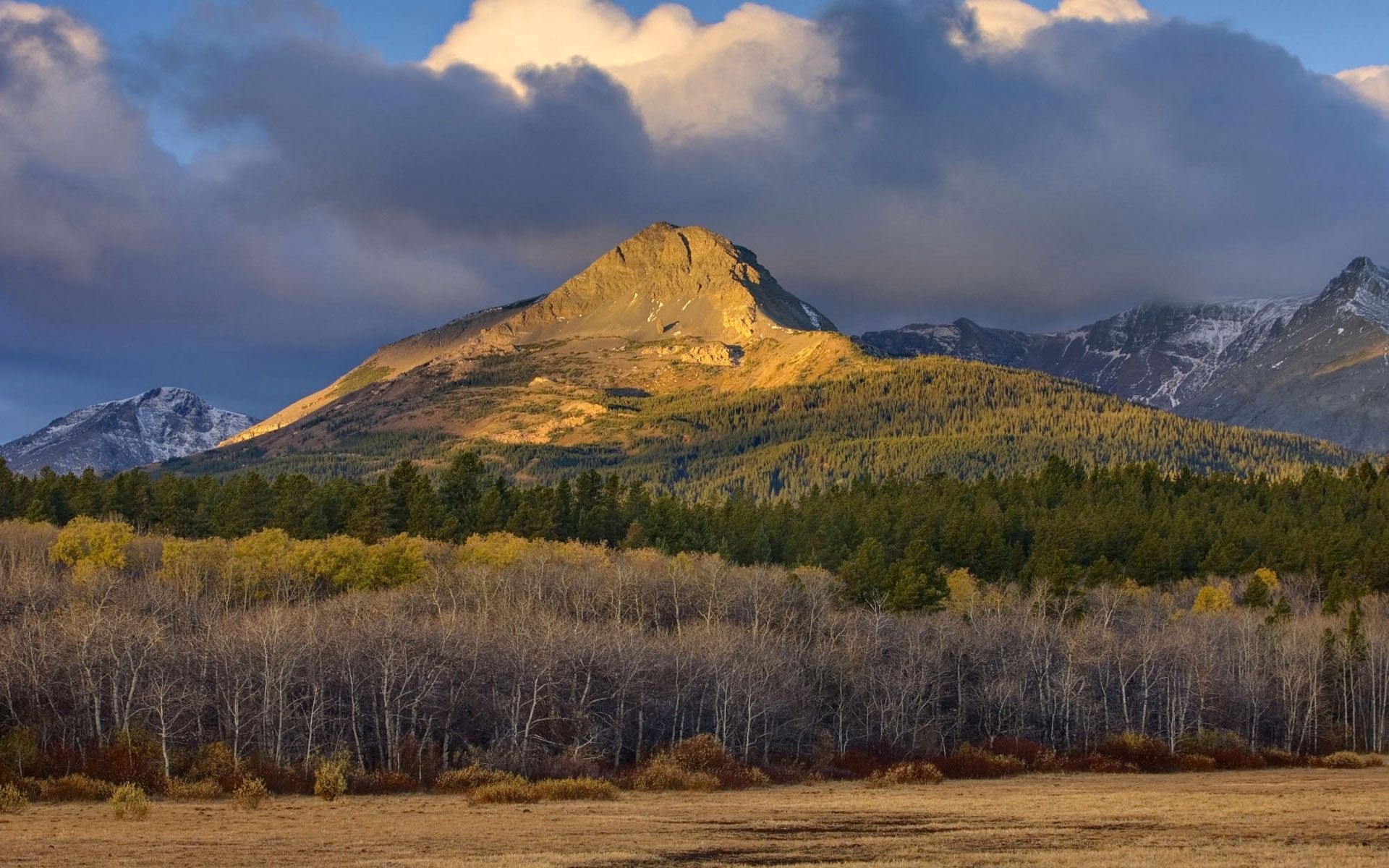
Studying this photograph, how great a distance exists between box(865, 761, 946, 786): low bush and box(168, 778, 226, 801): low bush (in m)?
38.6

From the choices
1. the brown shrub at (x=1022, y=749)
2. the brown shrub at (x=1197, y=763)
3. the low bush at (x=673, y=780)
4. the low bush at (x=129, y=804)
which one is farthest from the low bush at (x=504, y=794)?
the brown shrub at (x=1197, y=763)

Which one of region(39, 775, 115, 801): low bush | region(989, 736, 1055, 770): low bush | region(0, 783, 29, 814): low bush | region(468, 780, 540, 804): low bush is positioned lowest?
region(989, 736, 1055, 770): low bush

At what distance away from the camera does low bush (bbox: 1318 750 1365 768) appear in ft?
270

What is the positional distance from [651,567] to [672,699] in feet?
147

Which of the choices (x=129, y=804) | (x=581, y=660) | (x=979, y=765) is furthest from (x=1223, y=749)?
(x=129, y=804)

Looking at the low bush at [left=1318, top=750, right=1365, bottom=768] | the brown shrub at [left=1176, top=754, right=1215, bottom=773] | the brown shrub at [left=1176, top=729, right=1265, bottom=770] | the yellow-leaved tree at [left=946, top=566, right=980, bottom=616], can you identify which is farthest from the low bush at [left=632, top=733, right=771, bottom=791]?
the yellow-leaved tree at [left=946, top=566, right=980, bottom=616]

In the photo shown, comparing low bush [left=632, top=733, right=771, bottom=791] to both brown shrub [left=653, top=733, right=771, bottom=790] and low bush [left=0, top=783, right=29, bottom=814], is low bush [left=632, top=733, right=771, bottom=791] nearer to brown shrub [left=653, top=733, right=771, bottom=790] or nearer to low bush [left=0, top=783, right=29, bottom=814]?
brown shrub [left=653, top=733, right=771, bottom=790]

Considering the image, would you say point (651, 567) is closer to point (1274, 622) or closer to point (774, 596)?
point (774, 596)

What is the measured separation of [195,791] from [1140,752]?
65277 millimetres

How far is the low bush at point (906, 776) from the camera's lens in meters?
74.4

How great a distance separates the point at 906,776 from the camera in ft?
248

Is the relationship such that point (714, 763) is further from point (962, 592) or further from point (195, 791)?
point (962, 592)

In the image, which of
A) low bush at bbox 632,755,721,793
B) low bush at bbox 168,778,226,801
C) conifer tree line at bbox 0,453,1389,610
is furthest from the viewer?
conifer tree line at bbox 0,453,1389,610

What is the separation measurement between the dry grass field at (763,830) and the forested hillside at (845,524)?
62907mm
